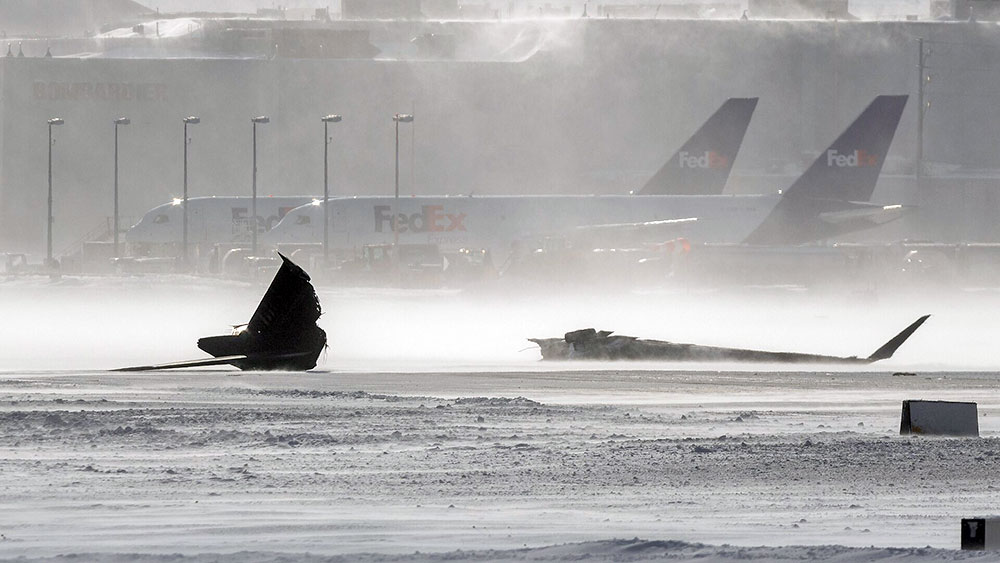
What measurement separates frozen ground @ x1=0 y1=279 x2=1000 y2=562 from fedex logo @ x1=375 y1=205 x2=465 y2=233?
48.7 metres

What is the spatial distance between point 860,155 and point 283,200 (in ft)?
104

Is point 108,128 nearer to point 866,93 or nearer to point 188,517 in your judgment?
point 866,93

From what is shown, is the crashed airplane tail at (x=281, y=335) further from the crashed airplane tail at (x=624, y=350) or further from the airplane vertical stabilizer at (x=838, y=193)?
the airplane vertical stabilizer at (x=838, y=193)

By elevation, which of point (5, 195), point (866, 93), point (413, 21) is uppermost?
point (413, 21)

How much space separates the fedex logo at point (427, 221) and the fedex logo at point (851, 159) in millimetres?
19372

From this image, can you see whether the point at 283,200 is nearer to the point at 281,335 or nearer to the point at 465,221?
the point at 465,221

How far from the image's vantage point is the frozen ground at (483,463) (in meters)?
9.41

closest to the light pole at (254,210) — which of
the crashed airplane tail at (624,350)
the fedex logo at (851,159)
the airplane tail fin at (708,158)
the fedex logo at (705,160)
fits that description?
the airplane tail fin at (708,158)

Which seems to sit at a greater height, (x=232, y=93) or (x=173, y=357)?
(x=232, y=93)

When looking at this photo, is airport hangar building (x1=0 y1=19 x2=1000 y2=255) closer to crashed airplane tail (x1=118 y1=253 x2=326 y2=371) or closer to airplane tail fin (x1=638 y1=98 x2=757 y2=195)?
airplane tail fin (x1=638 y1=98 x2=757 y2=195)

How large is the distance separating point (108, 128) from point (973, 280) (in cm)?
6352

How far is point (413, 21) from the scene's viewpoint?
126m

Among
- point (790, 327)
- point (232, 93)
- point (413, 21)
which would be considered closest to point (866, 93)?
point (413, 21)

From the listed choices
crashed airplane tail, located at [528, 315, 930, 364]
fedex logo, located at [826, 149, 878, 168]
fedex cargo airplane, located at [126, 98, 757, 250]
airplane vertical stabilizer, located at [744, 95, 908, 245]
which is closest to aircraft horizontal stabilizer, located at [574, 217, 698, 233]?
airplane vertical stabilizer, located at [744, 95, 908, 245]
